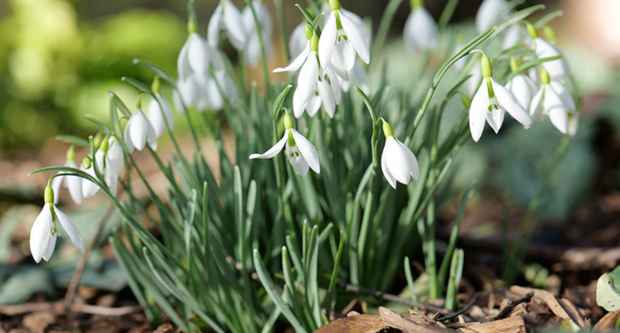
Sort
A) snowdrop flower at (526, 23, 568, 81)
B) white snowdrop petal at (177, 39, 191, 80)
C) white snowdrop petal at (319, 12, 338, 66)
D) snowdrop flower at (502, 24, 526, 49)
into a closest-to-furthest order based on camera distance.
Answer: white snowdrop petal at (319, 12, 338, 66), snowdrop flower at (526, 23, 568, 81), white snowdrop petal at (177, 39, 191, 80), snowdrop flower at (502, 24, 526, 49)

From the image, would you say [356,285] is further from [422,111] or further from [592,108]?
[592,108]

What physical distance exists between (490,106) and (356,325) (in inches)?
17.8

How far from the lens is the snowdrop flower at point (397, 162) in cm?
113

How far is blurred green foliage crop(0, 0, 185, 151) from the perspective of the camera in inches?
161

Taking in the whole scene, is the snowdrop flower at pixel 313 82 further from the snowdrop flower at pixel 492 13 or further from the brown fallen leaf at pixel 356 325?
the snowdrop flower at pixel 492 13

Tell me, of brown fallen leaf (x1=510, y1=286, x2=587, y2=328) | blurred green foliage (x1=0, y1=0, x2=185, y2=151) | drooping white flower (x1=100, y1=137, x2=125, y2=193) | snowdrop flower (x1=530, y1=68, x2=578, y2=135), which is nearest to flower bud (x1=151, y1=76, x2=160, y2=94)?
drooping white flower (x1=100, y1=137, x2=125, y2=193)

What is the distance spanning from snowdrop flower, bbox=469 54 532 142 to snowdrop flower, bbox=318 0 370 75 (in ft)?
0.65

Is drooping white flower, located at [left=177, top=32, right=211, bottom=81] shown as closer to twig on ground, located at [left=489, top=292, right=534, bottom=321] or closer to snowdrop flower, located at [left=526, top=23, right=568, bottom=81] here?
snowdrop flower, located at [left=526, top=23, right=568, bottom=81]

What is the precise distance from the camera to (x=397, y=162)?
1132mm

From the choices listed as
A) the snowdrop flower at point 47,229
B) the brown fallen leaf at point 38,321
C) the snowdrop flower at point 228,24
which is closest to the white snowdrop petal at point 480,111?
the snowdrop flower at point 228,24

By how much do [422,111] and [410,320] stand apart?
1.18 ft

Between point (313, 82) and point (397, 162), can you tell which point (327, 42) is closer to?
point (313, 82)

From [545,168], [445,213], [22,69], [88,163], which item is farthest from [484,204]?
[22,69]

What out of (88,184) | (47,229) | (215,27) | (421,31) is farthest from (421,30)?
(47,229)
